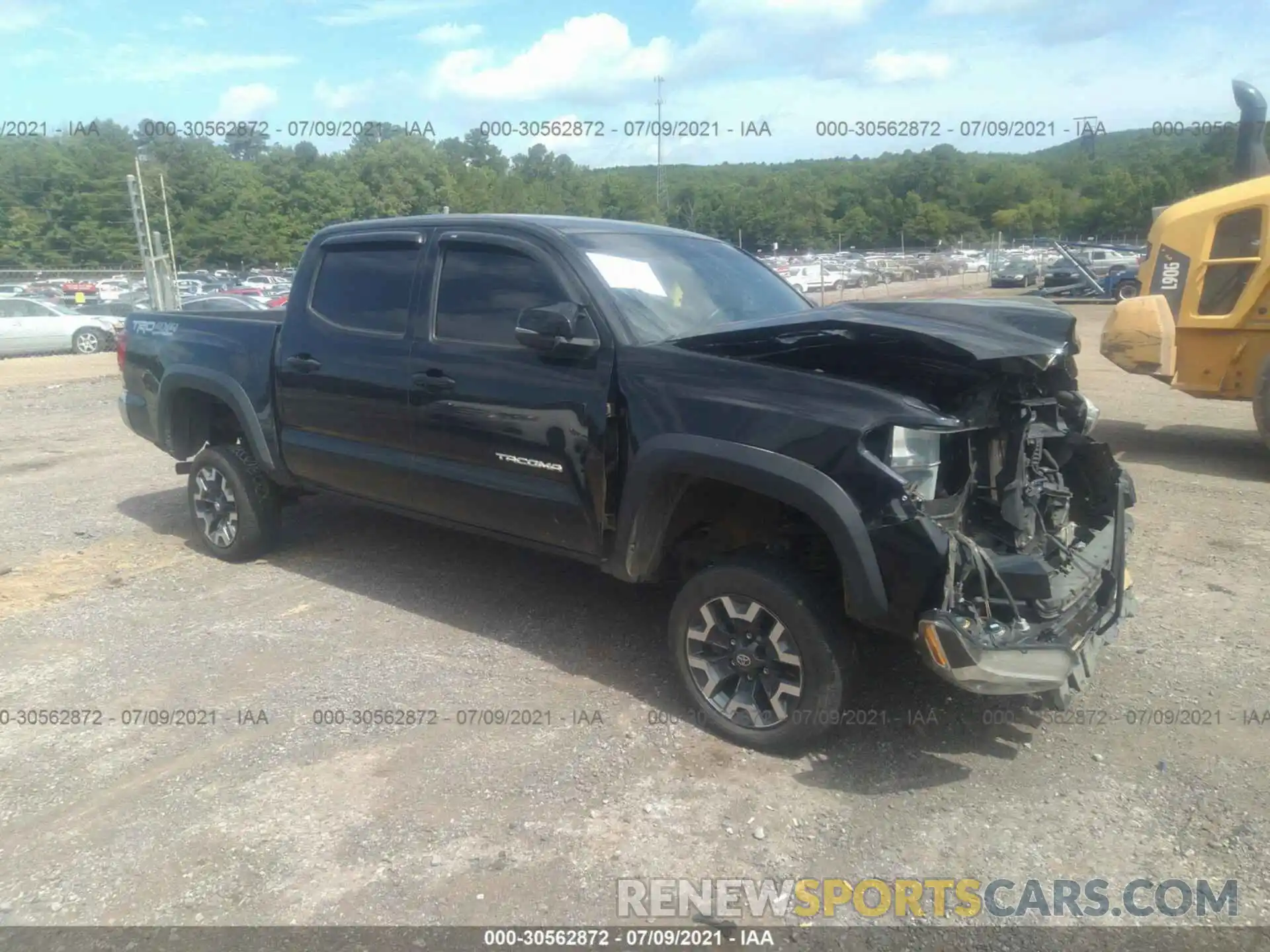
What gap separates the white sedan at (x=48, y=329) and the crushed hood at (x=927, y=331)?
2276cm

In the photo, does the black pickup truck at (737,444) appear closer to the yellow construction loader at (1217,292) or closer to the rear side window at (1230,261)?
the yellow construction loader at (1217,292)

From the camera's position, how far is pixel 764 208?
29.3 m

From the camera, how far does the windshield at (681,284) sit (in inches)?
175

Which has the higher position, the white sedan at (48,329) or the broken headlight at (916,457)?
the broken headlight at (916,457)

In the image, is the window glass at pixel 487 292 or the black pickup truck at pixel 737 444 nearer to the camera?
the black pickup truck at pixel 737 444

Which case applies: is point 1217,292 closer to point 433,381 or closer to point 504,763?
point 433,381

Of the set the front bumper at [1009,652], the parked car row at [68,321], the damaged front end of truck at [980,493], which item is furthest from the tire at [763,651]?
the parked car row at [68,321]

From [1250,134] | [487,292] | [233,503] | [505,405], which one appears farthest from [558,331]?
[1250,134]

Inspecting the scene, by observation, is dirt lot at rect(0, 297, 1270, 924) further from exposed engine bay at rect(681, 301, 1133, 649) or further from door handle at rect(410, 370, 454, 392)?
door handle at rect(410, 370, 454, 392)

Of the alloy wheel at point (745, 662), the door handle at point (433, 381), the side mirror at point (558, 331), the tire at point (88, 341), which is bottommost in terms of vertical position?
the tire at point (88, 341)

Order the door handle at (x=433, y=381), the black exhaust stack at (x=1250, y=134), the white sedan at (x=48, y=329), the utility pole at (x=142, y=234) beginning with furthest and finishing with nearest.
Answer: the utility pole at (x=142, y=234), the white sedan at (x=48, y=329), the black exhaust stack at (x=1250, y=134), the door handle at (x=433, y=381)

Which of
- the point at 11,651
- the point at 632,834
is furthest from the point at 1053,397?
the point at 11,651

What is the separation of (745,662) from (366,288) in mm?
2895

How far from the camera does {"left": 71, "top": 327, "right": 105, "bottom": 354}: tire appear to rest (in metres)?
24.1
